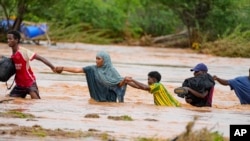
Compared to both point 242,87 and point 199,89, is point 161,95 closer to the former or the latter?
point 199,89

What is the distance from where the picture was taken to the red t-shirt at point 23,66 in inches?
544

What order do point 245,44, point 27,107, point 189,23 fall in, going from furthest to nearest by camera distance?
point 189,23 < point 245,44 < point 27,107

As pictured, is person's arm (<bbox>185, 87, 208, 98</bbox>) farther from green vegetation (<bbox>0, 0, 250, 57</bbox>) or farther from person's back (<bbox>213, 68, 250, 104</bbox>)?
green vegetation (<bbox>0, 0, 250, 57</bbox>)

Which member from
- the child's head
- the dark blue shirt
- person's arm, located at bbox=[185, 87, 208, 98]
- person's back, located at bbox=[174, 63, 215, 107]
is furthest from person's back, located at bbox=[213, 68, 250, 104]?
the child's head

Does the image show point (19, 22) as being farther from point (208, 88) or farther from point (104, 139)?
point (104, 139)

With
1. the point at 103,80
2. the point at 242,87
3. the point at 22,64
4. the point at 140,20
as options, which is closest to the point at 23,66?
the point at 22,64

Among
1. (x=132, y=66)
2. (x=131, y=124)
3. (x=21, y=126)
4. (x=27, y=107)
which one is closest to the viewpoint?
(x=21, y=126)

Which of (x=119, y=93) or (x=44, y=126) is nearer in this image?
(x=44, y=126)

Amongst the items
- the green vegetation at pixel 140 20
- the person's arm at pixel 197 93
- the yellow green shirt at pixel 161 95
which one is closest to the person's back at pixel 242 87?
the person's arm at pixel 197 93

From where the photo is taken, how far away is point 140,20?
150 ft

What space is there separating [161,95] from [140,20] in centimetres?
3175

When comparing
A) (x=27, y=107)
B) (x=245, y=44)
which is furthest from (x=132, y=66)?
(x=27, y=107)

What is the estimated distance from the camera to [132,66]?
25266 mm

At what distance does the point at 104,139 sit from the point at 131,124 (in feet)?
5.39
